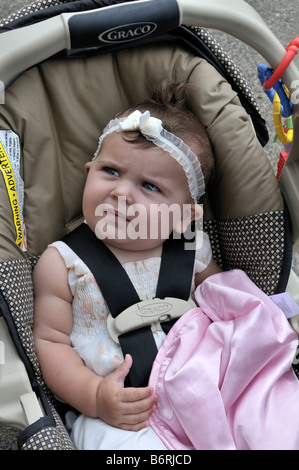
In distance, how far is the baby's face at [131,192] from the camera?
3.73 feet

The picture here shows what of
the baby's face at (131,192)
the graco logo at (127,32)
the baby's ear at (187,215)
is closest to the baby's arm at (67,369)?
the baby's face at (131,192)

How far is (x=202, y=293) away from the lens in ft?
4.01

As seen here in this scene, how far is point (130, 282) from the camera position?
1.18 meters

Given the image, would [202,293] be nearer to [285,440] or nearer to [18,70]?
[285,440]

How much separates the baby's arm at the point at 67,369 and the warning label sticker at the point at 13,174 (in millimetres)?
75

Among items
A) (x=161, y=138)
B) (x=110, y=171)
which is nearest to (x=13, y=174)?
(x=110, y=171)

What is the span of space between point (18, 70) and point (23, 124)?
0.12 meters

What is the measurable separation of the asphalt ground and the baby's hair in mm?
812

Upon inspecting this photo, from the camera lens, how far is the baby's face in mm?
1138

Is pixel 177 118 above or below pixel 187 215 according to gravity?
above

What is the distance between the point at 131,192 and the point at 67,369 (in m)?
0.34

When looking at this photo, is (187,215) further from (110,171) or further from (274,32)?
(274,32)

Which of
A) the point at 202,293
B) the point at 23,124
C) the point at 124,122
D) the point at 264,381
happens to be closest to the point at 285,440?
the point at 264,381
